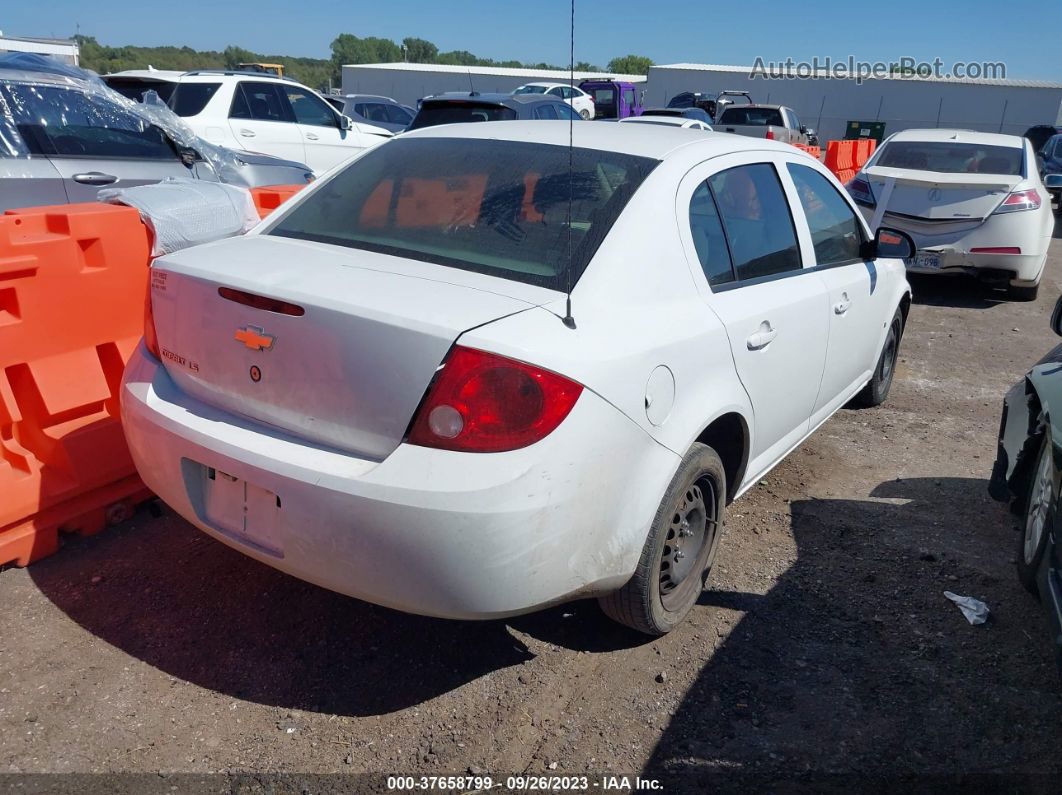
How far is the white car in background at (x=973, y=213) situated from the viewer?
8.06 metres

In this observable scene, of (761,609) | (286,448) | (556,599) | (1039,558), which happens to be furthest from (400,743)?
(1039,558)

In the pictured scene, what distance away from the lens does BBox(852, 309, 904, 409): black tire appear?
5253 mm

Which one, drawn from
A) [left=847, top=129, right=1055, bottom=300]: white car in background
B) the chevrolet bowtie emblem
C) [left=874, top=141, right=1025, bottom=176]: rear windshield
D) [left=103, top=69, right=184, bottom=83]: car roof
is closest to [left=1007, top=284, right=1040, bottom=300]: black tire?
[left=847, top=129, right=1055, bottom=300]: white car in background

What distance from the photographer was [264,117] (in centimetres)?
1079

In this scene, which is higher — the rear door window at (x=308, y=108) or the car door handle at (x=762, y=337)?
the rear door window at (x=308, y=108)

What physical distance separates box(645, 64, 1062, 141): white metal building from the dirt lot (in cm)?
4284

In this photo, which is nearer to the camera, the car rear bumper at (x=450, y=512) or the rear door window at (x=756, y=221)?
the car rear bumper at (x=450, y=512)

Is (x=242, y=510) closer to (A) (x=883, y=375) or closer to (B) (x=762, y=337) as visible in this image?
(B) (x=762, y=337)

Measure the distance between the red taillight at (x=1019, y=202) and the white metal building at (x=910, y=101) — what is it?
3650 cm

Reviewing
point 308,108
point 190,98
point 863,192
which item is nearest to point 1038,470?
point 863,192

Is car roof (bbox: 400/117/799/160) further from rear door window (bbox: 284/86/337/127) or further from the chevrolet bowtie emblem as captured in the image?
rear door window (bbox: 284/86/337/127)

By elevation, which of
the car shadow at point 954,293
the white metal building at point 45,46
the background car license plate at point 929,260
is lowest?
the car shadow at point 954,293

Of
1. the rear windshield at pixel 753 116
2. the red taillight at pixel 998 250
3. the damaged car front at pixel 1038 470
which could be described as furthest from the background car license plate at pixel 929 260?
the rear windshield at pixel 753 116

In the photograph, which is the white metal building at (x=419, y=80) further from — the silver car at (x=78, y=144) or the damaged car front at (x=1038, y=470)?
the damaged car front at (x=1038, y=470)
